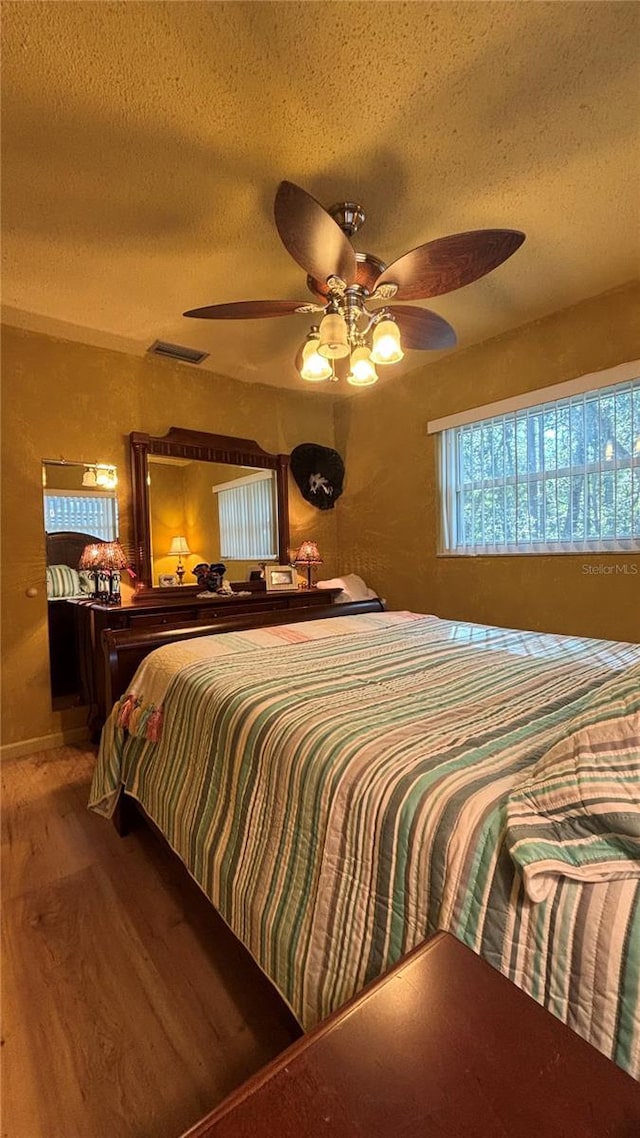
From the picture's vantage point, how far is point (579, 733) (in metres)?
0.78

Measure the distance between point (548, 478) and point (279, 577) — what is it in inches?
74.2

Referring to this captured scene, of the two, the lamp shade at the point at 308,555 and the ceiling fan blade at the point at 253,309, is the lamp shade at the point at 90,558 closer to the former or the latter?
the lamp shade at the point at 308,555

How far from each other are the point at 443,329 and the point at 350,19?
3.23ft

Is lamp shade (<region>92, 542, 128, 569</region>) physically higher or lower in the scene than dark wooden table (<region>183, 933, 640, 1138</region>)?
higher

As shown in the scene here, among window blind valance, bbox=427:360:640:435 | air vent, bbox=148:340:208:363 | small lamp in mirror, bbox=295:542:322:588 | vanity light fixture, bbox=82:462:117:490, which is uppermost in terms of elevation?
air vent, bbox=148:340:208:363

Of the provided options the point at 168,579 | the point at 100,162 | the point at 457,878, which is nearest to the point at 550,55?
the point at 100,162

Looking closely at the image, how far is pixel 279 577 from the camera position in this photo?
344cm

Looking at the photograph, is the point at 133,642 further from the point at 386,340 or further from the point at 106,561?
the point at 386,340

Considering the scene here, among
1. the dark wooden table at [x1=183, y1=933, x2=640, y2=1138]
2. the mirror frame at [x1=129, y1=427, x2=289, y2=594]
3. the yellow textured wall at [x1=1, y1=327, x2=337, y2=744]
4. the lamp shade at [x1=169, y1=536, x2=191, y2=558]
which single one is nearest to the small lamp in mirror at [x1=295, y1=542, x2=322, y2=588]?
the mirror frame at [x1=129, y1=427, x2=289, y2=594]

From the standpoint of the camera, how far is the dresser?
8.25 feet

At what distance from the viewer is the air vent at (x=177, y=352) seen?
115 inches

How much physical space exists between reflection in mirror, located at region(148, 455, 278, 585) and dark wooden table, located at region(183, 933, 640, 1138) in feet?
9.30

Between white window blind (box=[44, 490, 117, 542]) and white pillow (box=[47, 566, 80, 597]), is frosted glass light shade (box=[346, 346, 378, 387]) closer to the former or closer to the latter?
white window blind (box=[44, 490, 117, 542])

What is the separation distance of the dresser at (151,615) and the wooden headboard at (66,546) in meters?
0.28
